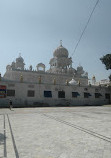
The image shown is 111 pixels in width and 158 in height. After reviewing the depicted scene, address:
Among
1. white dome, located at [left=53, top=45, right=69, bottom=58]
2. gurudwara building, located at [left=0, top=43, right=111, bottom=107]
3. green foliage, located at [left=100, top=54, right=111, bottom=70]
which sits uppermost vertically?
white dome, located at [left=53, top=45, right=69, bottom=58]

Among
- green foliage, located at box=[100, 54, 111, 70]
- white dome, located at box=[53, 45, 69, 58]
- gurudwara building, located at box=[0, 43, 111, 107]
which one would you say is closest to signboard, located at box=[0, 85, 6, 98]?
gurudwara building, located at box=[0, 43, 111, 107]

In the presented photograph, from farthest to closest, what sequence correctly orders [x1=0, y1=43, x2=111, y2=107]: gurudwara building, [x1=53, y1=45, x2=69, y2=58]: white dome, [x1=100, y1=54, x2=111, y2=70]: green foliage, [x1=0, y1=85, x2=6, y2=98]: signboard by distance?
[x1=53, y1=45, x2=69, y2=58]: white dome < [x1=100, y1=54, x2=111, y2=70]: green foliage < [x1=0, y1=43, x2=111, y2=107]: gurudwara building < [x1=0, y1=85, x2=6, y2=98]: signboard

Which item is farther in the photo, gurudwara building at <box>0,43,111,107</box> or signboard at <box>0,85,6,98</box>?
Result: gurudwara building at <box>0,43,111,107</box>

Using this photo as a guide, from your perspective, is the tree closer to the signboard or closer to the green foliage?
the green foliage

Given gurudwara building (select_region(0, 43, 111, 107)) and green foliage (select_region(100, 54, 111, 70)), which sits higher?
green foliage (select_region(100, 54, 111, 70))

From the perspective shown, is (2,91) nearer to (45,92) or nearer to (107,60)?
(45,92)

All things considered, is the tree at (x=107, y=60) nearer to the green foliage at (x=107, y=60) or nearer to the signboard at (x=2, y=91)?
the green foliage at (x=107, y=60)

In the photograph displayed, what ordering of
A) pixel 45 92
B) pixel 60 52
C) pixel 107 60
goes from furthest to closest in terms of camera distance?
pixel 60 52, pixel 107 60, pixel 45 92

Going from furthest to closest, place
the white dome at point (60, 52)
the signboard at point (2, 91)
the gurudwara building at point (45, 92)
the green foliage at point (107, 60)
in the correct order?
the white dome at point (60, 52) → the green foliage at point (107, 60) → the gurudwara building at point (45, 92) → the signboard at point (2, 91)

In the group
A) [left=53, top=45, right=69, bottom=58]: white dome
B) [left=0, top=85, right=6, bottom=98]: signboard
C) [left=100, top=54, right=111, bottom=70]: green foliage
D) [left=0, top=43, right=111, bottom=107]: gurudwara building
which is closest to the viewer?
[left=0, top=85, right=6, bottom=98]: signboard

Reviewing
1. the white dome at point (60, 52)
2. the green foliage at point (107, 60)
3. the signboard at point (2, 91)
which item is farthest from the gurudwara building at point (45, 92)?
the white dome at point (60, 52)

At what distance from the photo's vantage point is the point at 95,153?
4852mm

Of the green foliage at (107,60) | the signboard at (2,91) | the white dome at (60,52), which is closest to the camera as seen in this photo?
the signboard at (2,91)

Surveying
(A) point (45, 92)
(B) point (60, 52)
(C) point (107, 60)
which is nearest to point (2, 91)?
(A) point (45, 92)
